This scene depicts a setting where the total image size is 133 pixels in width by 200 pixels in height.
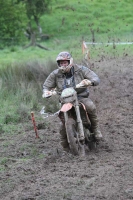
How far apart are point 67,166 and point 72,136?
68cm

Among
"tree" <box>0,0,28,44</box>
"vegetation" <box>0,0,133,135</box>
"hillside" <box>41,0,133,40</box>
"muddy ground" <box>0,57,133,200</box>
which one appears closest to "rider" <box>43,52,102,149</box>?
"muddy ground" <box>0,57,133,200</box>

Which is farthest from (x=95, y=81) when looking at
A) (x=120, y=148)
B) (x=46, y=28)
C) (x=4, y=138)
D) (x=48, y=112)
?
(x=46, y=28)

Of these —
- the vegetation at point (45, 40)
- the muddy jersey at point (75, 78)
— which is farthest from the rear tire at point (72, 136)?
the vegetation at point (45, 40)

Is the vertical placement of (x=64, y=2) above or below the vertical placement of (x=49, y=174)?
above

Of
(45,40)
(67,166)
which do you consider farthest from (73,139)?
(45,40)

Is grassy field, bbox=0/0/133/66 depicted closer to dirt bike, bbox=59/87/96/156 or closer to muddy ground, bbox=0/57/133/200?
muddy ground, bbox=0/57/133/200

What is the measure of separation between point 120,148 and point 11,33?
37.7m

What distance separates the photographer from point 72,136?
26.3ft

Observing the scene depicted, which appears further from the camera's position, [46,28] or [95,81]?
[46,28]

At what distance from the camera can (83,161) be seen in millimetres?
7773

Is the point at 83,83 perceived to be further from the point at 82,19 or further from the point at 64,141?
the point at 82,19

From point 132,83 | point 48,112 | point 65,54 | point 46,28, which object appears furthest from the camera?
point 46,28

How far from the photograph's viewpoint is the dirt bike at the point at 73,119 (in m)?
8.03

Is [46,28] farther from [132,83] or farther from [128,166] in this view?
[128,166]
